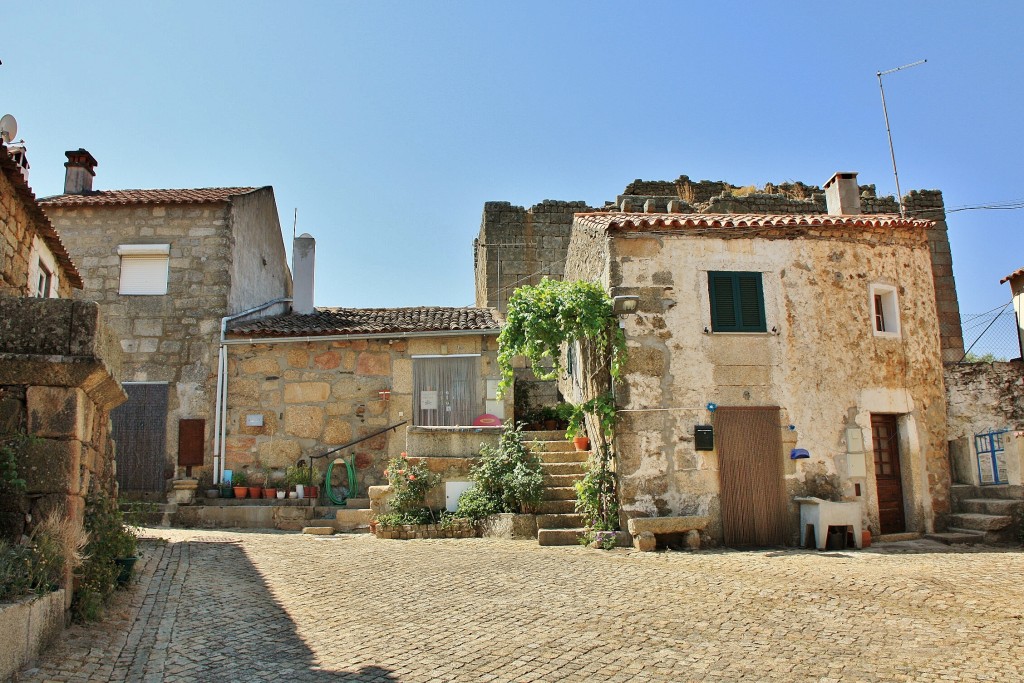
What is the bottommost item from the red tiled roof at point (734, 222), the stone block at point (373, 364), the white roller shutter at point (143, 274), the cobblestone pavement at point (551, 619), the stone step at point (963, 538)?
the cobblestone pavement at point (551, 619)

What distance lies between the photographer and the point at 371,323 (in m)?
15.9

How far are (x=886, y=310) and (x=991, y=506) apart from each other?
132 inches

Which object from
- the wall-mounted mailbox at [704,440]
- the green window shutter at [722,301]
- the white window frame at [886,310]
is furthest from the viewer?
the white window frame at [886,310]

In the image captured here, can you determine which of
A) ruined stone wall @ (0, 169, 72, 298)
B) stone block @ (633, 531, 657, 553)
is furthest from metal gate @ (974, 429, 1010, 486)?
→ ruined stone wall @ (0, 169, 72, 298)

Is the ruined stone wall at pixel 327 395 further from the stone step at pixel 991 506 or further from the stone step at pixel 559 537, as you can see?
the stone step at pixel 991 506

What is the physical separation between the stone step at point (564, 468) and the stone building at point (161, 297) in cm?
652

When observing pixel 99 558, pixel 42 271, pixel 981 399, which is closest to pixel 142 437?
pixel 42 271

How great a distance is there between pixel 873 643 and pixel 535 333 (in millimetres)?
7085

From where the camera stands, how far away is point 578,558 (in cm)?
1003

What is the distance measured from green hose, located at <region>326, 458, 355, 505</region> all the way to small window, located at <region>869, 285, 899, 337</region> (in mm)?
9233

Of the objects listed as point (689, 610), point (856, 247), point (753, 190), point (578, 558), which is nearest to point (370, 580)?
point (578, 558)

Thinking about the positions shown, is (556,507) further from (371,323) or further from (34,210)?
(34,210)

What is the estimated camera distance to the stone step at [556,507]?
12148 millimetres

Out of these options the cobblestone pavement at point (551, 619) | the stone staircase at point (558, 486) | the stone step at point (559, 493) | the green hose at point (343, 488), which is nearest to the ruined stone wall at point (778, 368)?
the stone staircase at point (558, 486)
